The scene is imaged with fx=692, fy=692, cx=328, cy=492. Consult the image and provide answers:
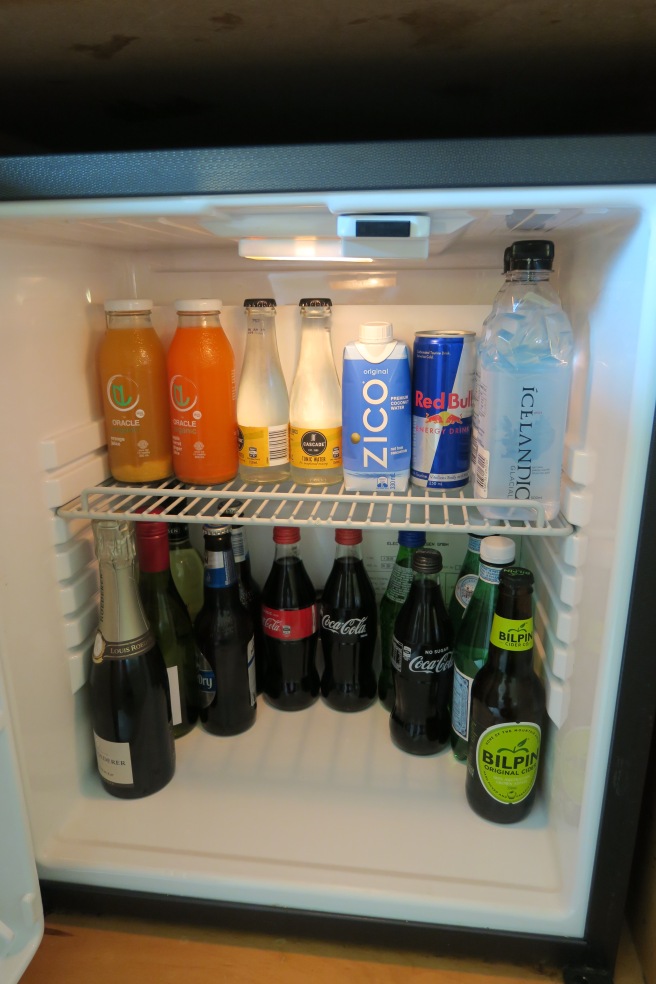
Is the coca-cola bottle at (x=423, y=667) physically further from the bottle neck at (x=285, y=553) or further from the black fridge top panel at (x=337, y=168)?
the black fridge top panel at (x=337, y=168)

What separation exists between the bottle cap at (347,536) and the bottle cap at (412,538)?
0.08 metres

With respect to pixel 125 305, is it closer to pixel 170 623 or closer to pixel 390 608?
pixel 170 623

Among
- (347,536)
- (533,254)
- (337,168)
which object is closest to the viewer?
(337,168)

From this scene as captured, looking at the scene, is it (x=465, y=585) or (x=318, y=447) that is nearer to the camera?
(x=318, y=447)

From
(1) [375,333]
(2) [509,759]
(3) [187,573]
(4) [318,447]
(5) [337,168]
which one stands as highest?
(5) [337,168]

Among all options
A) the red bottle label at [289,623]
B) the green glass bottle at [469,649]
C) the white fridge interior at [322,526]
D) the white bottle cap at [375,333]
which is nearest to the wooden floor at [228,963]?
the white fridge interior at [322,526]

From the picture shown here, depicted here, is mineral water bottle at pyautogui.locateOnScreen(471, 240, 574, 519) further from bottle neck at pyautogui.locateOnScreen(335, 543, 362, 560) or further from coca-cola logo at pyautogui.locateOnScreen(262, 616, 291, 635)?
coca-cola logo at pyautogui.locateOnScreen(262, 616, 291, 635)

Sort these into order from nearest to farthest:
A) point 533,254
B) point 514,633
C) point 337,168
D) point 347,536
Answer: point 337,168 < point 533,254 < point 514,633 < point 347,536

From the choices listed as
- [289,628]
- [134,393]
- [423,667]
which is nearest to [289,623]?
[289,628]

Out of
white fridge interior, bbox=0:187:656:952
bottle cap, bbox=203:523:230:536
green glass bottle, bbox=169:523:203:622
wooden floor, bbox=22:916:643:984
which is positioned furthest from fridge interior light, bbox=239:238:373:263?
wooden floor, bbox=22:916:643:984

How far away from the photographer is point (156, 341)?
0.97 m

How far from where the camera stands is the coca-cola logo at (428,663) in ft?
3.36

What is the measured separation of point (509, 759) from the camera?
904mm

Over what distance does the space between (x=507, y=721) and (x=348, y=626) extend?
0.31 m
